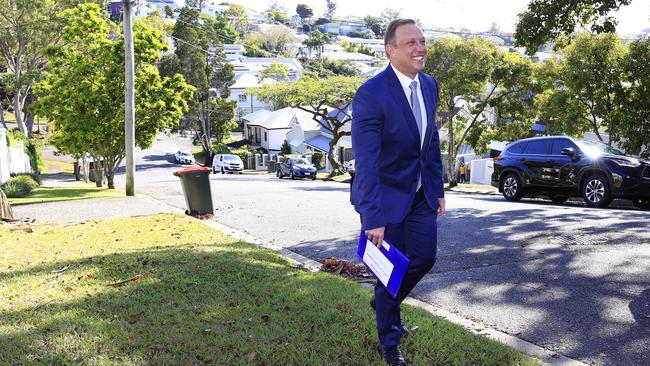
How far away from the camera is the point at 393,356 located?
3.85 metres

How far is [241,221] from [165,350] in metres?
7.97

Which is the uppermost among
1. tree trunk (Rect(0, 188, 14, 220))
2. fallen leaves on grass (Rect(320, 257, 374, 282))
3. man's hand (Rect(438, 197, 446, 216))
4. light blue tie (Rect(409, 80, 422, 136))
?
light blue tie (Rect(409, 80, 422, 136))

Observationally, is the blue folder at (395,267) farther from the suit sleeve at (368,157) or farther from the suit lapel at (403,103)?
the suit lapel at (403,103)

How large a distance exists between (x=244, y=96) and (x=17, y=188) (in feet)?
211

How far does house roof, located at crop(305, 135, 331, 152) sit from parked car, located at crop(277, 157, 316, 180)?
18.0 meters

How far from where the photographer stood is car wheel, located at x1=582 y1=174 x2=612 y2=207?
13477 mm

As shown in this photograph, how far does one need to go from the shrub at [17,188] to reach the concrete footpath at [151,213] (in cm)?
423

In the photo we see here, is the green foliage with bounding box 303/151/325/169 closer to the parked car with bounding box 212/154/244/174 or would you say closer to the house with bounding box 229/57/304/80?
the parked car with bounding box 212/154/244/174

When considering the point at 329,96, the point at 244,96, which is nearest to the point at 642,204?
the point at 329,96

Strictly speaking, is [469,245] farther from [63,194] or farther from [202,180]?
[63,194]

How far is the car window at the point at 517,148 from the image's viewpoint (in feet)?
51.0

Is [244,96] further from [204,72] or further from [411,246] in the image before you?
[411,246]

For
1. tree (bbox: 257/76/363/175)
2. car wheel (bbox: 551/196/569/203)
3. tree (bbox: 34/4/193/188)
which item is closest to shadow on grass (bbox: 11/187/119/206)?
tree (bbox: 34/4/193/188)

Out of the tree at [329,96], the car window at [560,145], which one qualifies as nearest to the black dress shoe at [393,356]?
the car window at [560,145]
